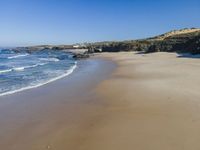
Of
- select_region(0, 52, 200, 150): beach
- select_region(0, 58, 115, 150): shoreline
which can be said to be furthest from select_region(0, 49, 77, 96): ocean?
select_region(0, 52, 200, 150): beach

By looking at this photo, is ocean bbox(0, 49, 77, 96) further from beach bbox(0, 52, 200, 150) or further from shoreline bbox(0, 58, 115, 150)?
beach bbox(0, 52, 200, 150)

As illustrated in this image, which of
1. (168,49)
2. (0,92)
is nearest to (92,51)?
(168,49)

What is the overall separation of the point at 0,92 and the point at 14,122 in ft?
22.1

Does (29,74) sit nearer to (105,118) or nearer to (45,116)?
(45,116)

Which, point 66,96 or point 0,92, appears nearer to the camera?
point 66,96

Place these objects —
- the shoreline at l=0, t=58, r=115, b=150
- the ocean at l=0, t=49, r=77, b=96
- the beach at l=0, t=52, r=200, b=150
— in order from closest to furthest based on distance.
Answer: the beach at l=0, t=52, r=200, b=150 < the shoreline at l=0, t=58, r=115, b=150 < the ocean at l=0, t=49, r=77, b=96

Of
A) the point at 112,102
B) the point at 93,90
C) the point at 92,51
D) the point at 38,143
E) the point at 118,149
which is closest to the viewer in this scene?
the point at 118,149

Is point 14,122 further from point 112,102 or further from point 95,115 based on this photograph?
point 112,102

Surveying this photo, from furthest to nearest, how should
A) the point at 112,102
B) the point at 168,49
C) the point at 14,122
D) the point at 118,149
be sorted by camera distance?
the point at 168,49
the point at 112,102
the point at 14,122
the point at 118,149

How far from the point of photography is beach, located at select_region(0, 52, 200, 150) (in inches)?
312

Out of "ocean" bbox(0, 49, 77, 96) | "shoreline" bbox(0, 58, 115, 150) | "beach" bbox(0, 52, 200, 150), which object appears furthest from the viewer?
"ocean" bbox(0, 49, 77, 96)

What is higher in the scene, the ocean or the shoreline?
the shoreline

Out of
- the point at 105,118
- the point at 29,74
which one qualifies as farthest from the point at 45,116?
the point at 29,74

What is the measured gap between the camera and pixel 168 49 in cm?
5378
